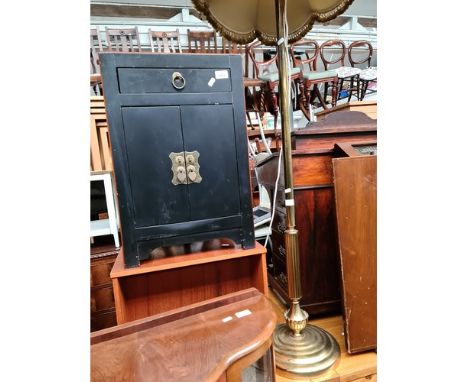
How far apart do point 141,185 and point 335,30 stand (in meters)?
4.86

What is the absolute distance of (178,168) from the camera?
3.05 ft

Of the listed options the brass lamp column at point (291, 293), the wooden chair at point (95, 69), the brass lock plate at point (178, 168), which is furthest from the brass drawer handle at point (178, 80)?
the wooden chair at point (95, 69)

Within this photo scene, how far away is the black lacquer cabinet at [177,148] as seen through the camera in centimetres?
88

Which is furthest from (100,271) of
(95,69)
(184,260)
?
(95,69)

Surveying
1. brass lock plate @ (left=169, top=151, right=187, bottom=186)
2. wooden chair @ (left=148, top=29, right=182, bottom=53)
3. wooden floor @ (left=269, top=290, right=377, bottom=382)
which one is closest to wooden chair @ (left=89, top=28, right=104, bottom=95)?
wooden chair @ (left=148, top=29, right=182, bottom=53)

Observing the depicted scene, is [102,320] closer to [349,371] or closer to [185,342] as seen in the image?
[185,342]

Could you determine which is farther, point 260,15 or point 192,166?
point 260,15

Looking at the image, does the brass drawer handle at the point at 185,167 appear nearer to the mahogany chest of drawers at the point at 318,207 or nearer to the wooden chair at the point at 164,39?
the mahogany chest of drawers at the point at 318,207

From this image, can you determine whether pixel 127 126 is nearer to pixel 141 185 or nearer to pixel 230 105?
pixel 141 185

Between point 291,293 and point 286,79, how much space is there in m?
0.76

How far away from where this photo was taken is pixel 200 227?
0.97 m

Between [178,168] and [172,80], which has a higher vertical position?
[172,80]

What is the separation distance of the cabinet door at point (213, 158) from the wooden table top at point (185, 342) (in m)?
0.32
